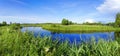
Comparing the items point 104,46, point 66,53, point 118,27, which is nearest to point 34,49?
point 66,53

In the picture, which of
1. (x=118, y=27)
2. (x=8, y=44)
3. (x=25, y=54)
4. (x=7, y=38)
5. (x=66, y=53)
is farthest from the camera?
(x=118, y=27)

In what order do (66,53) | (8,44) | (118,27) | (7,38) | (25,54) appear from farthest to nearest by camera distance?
(118,27), (7,38), (8,44), (66,53), (25,54)

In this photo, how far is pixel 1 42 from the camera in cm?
917

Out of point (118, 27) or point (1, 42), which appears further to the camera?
point (118, 27)

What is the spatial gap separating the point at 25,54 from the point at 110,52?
3407 millimetres

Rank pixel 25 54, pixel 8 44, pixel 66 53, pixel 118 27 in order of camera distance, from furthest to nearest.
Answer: pixel 118 27, pixel 8 44, pixel 66 53, pixel 25 54

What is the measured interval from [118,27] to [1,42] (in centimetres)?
10381

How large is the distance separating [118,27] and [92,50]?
10337 cm

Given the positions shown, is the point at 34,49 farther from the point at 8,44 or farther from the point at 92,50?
the point at 92,50

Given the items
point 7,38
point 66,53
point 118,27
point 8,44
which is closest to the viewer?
point 66,53

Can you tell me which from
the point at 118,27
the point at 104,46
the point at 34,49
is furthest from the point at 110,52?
the point at 118,27

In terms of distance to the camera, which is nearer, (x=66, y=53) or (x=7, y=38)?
(x=66, y=53)

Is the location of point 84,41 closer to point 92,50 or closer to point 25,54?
point 92,50

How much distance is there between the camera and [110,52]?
761cm
